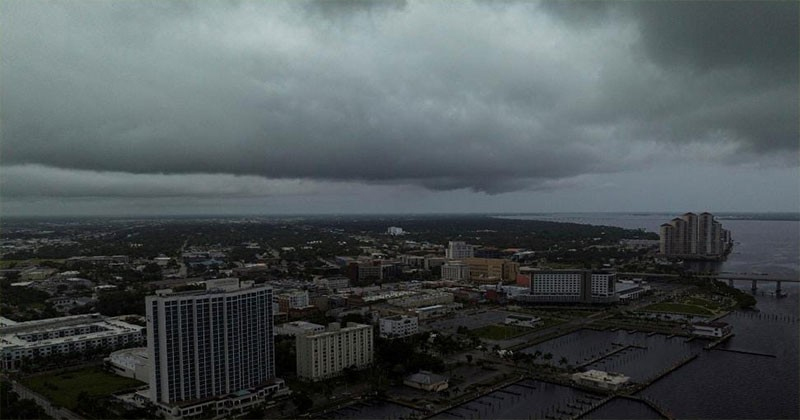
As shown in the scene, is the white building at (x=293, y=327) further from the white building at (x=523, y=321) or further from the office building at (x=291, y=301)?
the white building at (x=523, y=321)

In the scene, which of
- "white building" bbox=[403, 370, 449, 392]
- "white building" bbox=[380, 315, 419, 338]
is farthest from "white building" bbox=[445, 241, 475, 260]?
"white building" bbox=[403, 370, 449, 392]

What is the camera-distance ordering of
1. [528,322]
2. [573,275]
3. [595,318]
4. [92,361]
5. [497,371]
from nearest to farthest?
[497,371]
[92,361]
[528,322]
[595,318]
[573,275]

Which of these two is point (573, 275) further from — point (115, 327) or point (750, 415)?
point (115, 327)

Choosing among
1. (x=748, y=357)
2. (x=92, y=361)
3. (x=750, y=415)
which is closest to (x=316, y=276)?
(x=92, y=361)

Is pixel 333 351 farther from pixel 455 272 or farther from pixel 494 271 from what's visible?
pixel 494 271

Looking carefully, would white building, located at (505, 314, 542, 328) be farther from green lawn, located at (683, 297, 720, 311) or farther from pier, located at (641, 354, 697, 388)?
green lawn, located at (683, 297, 720, 311)

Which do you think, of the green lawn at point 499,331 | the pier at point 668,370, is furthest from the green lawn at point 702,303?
the green lawn at point 499,331
